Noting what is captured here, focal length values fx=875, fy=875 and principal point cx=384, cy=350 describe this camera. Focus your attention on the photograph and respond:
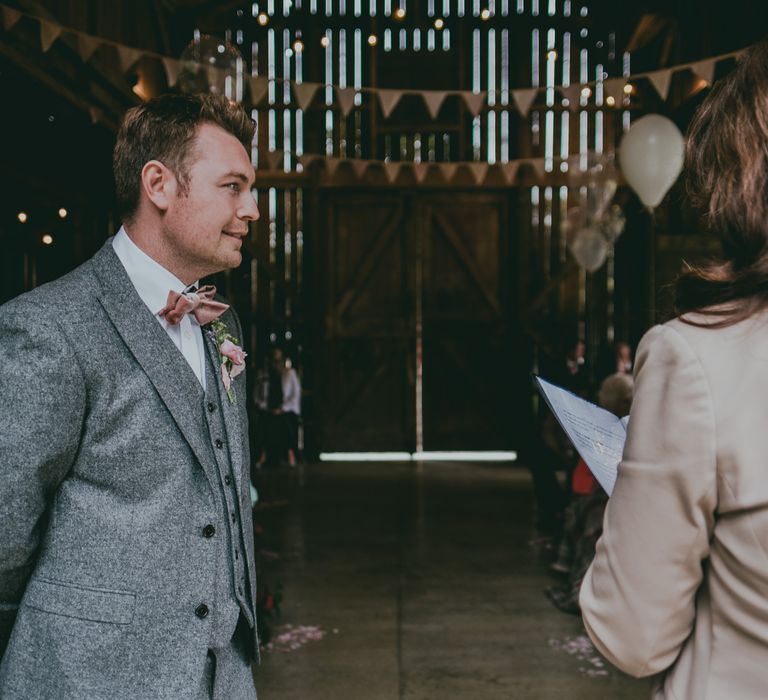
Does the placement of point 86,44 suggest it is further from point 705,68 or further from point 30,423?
point 30,423

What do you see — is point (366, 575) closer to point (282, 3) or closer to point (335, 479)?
point (335, 479)

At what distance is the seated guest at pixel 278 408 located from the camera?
1080 centimetres

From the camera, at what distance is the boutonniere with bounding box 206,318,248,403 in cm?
165

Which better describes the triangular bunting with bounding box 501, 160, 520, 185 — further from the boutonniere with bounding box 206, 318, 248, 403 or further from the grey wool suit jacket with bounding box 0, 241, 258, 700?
the grey wool suit jacket with bounding box 0, 241, 258, 700

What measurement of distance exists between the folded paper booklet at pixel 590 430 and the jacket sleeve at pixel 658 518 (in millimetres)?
196

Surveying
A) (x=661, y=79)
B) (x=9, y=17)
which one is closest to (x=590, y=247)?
(x=661, y=79)

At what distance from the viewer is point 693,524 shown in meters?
0.96

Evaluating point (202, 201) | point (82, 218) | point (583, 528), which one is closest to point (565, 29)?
point (82, 218)

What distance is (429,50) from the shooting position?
11.6m

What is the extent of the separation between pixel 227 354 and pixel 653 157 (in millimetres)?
4713

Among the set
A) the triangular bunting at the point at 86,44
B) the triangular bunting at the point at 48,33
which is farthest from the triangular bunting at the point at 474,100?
the triangular bunting at the point at 48,33

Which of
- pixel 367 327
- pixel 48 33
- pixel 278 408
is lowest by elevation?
pixel 278 408

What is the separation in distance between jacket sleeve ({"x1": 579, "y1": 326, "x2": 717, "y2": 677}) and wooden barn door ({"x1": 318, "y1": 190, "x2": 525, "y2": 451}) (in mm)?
10448

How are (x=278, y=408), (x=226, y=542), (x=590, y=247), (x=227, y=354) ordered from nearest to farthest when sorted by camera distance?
(x=226, y=542) → (x=227, y=354) → (x=590, y=247) → (x=278, y=408)
